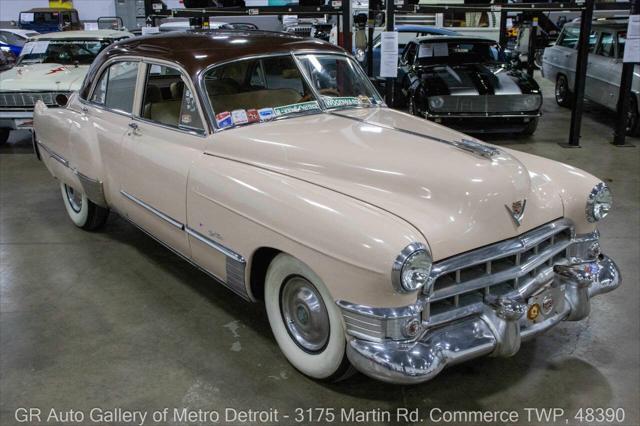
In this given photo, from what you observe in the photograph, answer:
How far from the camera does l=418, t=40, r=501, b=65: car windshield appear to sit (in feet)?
29.7

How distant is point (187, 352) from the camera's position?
10.8ft

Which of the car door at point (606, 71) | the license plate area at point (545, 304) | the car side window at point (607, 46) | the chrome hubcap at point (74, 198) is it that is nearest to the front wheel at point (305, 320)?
the license plate area at point (545, 304)

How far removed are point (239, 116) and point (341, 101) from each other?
2.51ft

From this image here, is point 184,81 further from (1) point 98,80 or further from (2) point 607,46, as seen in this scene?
(2) point 607,46

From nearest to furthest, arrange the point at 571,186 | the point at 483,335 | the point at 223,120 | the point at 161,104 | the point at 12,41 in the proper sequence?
the point at 483,335 < the point at 571,186 < the point at 223,120 < the point at 161,104 < the point at 12,41

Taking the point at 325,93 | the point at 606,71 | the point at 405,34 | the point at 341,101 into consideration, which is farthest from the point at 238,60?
the point at 405,34

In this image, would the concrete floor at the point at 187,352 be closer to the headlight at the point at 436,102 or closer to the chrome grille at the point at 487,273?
the chrome grille at the point at 487,273

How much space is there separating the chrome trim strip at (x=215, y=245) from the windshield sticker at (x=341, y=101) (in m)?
1.21

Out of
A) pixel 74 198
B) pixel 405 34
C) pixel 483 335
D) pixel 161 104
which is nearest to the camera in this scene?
pixel 483 335

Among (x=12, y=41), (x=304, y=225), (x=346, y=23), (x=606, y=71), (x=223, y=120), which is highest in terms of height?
(x=346, y=23)

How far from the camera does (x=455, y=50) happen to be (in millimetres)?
9180

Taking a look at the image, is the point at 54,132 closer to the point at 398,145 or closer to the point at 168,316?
the point at 168,316

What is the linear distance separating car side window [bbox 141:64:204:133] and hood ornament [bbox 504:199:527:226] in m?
1.98

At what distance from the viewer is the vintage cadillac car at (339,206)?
8.13 ft
